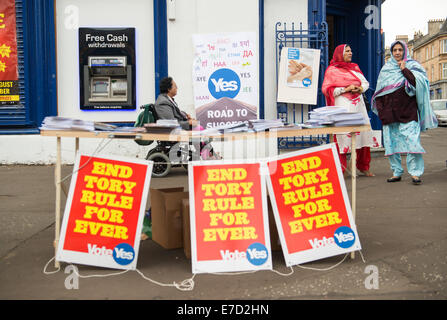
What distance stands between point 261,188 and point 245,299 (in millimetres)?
836

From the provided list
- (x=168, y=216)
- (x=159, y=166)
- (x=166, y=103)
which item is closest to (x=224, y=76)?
(x=159, y=166)

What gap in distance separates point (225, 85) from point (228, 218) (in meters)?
6.33

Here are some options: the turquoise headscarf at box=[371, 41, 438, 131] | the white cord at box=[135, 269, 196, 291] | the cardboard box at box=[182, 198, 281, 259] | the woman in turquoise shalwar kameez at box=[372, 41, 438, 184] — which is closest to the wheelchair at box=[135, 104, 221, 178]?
the woman in turquoise shalwar kameez at box=[372, 41, 438, 184]

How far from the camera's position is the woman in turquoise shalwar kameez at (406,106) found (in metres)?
6.36

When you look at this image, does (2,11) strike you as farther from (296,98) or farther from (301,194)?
(301,194)

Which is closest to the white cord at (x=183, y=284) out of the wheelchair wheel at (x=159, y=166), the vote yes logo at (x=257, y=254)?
the vote yes logo at (x=257, y=254)

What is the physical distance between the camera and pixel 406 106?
6.45 meters

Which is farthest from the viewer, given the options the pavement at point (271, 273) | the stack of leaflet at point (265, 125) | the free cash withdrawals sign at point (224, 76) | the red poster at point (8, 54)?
the free cash withdrawals sign at point (224, 76)

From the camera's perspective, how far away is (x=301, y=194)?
133 inches

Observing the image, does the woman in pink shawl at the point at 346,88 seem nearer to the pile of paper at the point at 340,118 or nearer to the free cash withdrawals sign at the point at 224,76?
the free cash withdrawals sign at the point at 224,76

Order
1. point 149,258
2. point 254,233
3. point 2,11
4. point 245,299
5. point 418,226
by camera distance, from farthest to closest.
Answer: point 2,11 < point 418,226 < point 149,258 < point 254,233 < point 245,299

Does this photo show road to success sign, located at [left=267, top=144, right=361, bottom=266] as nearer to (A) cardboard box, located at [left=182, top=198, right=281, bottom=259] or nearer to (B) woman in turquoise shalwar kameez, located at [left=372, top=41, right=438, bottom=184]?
(A) cardboard box, located at [left=182, top=198, right=281, bottom=259]

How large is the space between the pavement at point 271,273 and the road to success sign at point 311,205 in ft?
0.45

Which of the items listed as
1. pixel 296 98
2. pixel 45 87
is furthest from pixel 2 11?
pixel 296 98
